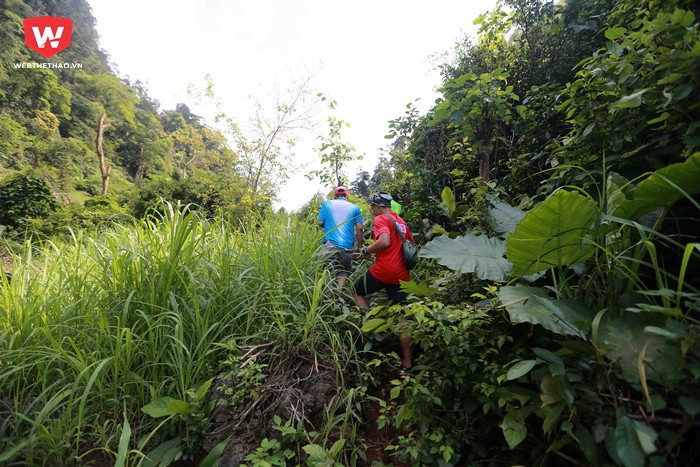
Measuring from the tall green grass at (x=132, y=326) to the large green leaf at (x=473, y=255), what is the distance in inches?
31.6

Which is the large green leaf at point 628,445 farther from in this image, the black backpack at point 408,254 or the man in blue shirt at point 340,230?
the man in blue shirt at point 340,230

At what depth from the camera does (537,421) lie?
1082 mm

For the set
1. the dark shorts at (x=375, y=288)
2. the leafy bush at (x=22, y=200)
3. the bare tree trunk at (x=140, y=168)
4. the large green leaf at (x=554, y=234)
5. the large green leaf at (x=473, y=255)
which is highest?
the bare tree trunk at (x=140, y=168)

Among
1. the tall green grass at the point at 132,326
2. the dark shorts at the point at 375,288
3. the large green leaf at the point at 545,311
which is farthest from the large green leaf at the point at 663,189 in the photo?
the tall green grass at the point at 132,326

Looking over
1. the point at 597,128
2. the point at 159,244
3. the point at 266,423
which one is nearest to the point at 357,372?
the point at 266,423

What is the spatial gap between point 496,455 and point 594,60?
2301mm

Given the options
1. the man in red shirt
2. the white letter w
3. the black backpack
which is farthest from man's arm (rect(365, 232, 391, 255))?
the white letter w

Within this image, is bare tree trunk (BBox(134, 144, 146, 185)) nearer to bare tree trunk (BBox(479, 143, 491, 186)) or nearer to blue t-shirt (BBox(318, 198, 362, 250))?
blue t-shirt (BBox(318, 198, 362, 250))

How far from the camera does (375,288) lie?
2111 millimetres

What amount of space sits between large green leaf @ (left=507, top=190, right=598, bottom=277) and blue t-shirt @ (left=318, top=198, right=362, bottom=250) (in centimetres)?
177

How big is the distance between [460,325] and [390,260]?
2.86 ft

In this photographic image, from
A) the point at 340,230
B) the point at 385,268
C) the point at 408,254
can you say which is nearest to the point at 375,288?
the point at 385,268

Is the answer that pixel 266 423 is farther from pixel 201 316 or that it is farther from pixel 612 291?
pixel 612 291

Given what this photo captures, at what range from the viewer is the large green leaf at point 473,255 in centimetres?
131
